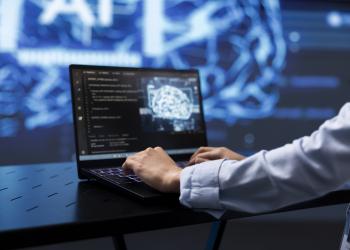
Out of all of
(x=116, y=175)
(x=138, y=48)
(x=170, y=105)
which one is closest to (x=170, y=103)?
(x=170, y=105)

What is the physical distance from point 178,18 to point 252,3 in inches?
16.8

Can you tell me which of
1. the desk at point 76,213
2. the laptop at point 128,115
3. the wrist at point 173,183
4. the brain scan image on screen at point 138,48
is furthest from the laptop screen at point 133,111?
the brain scan image on screen at point 138,48

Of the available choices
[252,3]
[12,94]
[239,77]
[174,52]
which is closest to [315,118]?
[239,77]

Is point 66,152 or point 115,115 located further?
point 66,152

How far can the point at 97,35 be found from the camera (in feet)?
6.90

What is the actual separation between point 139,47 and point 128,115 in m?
1.11

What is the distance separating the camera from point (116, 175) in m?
0.90

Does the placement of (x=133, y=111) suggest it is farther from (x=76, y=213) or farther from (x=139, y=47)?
(x=139, y=47)

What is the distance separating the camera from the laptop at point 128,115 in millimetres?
1026

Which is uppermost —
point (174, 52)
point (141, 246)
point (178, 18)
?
point (178, 18)

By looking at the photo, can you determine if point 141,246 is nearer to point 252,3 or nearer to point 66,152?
point 66,152

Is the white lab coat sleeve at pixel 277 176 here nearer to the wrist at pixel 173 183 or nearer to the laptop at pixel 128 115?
the wrist at pixel 173 183

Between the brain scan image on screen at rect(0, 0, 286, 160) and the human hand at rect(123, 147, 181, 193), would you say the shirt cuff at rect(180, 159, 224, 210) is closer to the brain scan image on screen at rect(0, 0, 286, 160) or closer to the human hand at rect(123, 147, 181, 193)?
the human hand at rect(123, 147, 181, 193)

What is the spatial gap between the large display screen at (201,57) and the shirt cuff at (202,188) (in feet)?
4.86
